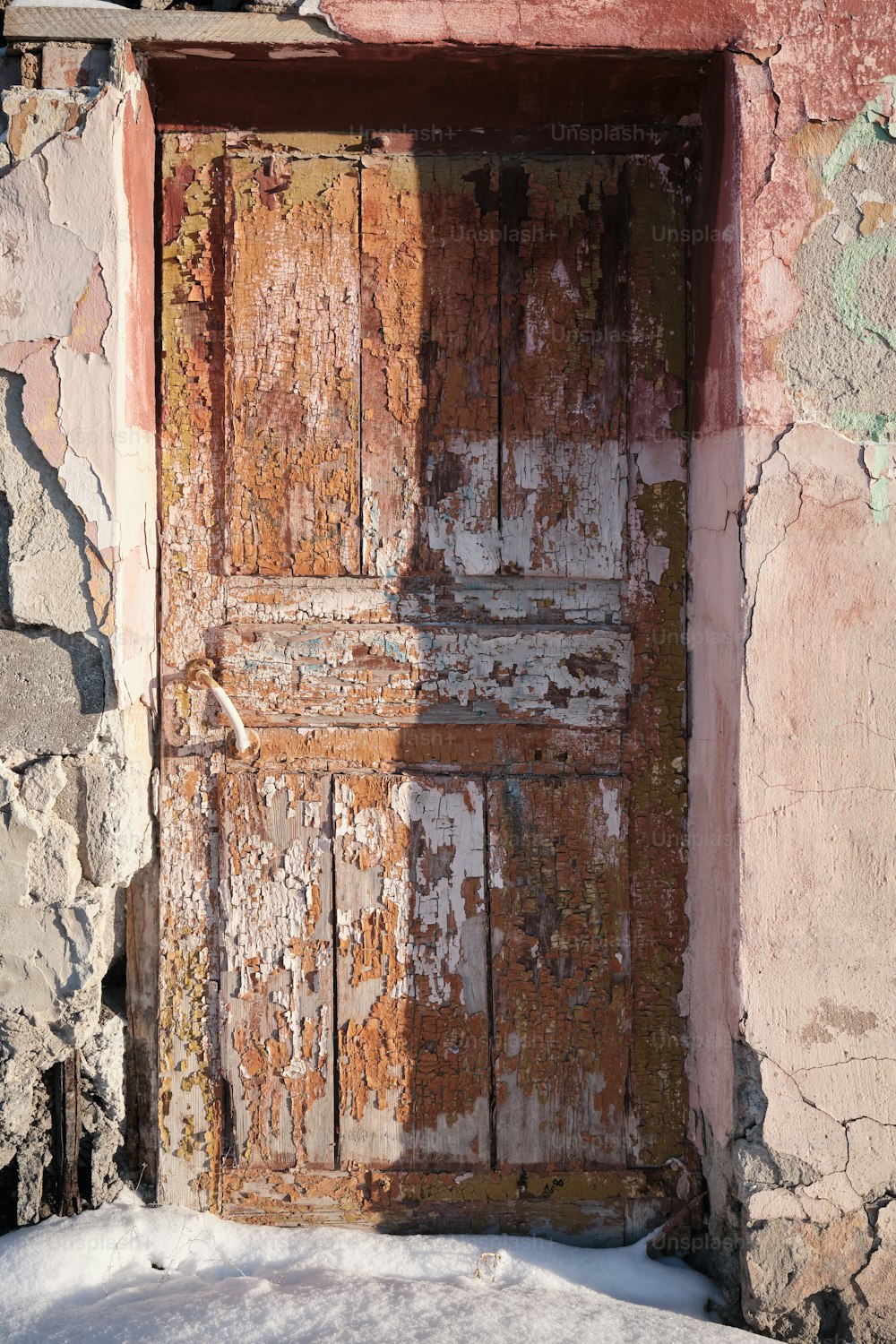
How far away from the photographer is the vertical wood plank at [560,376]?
1.95 metres

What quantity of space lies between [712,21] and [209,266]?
1.07m

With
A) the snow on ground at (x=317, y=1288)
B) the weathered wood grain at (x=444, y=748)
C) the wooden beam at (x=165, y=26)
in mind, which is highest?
the wooden beam at (x=165, y=26)

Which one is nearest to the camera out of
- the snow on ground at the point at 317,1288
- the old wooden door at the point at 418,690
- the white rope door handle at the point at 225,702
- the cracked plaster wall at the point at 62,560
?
the snow on ground at the point at 317,1288

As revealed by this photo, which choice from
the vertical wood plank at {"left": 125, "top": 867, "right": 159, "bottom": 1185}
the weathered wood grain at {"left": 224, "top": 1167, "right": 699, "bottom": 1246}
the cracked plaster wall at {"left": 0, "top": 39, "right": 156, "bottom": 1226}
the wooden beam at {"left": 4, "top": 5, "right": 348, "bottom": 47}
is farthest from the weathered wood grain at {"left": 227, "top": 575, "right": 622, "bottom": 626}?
the weathered wood grain at {"left": 224, "top": 1167, "right": 699, "bottom": 1246}

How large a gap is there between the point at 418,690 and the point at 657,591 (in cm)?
55

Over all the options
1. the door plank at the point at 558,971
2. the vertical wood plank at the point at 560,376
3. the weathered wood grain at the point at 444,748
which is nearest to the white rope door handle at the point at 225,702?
the weathered wood grain at the point at 444,748

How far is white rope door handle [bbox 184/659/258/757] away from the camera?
1.81 meters

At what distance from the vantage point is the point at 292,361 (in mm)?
1933

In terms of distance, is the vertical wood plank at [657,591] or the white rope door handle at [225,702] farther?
the vertical wood plank at [657,591]

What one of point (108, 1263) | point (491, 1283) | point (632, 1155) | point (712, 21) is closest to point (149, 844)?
point (108, 1263)

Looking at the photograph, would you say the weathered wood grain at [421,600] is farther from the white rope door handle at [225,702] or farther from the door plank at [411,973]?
the door plank at [411,973]

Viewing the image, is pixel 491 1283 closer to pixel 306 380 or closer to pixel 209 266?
pixel 306 380

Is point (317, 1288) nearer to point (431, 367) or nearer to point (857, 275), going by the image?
point (431, 367)

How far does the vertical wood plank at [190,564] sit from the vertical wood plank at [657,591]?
88cm
